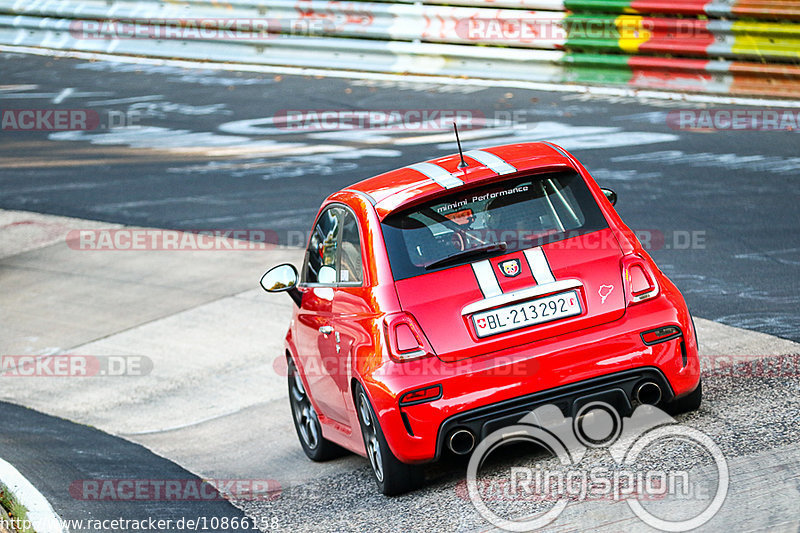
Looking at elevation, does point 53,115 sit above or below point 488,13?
below

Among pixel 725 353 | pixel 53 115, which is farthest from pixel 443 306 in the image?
pixel 53 115

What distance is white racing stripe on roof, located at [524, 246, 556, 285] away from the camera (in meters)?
6.04

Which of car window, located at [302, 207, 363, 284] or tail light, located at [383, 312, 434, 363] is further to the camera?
car window, located at [302, 207, 363, 284]

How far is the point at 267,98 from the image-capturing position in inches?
822

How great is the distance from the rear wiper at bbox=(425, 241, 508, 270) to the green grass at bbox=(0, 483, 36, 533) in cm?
254

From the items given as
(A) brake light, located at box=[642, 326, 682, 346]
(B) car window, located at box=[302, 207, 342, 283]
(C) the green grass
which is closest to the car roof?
(B) car window, located at box=[302, 207, 342, 283]

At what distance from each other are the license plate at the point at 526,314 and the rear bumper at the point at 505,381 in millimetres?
112

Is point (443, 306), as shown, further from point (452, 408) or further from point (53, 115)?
point (53, 115)

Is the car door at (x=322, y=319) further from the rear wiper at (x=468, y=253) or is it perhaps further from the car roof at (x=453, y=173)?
the rear wiper at (x=468, y=253)

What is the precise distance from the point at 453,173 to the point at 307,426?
7.05 ft

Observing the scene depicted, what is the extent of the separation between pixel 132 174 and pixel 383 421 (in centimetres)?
1215

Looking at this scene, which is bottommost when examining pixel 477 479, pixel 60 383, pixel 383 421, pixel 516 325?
pixel 60 383

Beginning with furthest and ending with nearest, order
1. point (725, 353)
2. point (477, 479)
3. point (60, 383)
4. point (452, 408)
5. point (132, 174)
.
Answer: point (132, 174) → point (60, 383) → point (725, 353) → point (477, 479) → point (452, 408)

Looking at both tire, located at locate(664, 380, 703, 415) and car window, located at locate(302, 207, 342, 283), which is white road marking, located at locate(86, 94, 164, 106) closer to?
car window, located at locate(302, 207, 342, 283)
